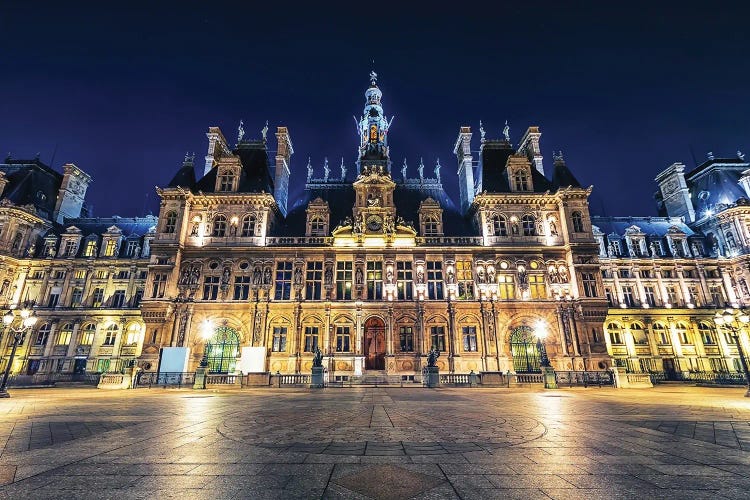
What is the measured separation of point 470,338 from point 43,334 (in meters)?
42.3

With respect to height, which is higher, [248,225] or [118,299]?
[248,225]

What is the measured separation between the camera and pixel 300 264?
3291 centimetres

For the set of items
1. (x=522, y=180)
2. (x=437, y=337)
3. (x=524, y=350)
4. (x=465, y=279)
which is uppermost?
(x=522, y=180)

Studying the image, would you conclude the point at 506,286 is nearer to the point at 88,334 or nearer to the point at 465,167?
the point at 465,167

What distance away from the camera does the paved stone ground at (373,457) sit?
12.8 feet

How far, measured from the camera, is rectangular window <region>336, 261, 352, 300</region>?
32219 mm

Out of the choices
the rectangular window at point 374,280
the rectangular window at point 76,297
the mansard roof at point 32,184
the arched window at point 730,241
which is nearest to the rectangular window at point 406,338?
the rectangular window at point 374,280

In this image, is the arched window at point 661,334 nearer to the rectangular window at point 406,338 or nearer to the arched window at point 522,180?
the arched window at point 522,180

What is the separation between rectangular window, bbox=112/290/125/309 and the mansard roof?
46.5 ft

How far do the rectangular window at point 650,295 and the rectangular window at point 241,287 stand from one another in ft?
133

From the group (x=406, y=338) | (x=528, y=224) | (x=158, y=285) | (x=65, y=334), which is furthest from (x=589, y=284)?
(x=65, y=334)

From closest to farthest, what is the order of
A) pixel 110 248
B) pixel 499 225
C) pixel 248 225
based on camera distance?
pixel 248 225, pixel 499 225, pixel 110 248

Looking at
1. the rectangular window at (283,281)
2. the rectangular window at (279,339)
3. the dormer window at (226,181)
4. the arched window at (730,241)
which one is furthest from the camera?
the arched window at (730,241)

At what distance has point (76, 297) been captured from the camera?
37125mm
